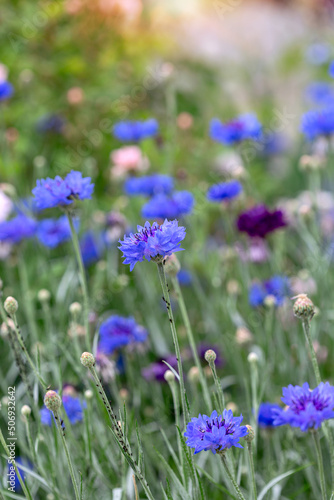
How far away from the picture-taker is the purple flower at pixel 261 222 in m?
1.11

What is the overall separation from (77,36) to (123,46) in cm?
15

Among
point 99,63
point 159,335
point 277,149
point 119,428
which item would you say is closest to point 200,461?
point 119,428

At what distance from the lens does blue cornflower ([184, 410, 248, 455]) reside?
59 centimetres

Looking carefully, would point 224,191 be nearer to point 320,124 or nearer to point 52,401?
point 320,124

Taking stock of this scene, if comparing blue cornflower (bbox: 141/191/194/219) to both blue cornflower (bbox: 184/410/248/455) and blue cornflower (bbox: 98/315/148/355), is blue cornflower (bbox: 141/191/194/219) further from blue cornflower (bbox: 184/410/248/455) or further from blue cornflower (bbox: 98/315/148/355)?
blue cornflower (bbox: 184/410/248/455)

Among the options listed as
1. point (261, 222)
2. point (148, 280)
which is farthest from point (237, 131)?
point (148, 280)

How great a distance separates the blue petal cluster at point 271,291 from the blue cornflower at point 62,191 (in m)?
0.50

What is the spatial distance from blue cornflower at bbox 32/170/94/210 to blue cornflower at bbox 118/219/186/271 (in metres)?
0.19

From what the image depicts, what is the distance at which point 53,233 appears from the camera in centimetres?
137

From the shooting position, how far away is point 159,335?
132cm

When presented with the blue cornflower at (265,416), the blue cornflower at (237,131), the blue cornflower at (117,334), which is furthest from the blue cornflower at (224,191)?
the blue cornflower at (265,416)

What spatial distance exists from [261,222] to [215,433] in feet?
1.91

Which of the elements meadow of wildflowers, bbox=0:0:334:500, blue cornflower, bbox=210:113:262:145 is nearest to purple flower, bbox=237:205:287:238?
meadow of wildflowers, bbox=0:0:334:500

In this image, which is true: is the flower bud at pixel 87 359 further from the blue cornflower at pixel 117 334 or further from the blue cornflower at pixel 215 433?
the blue cornflower at pixel 117 334
